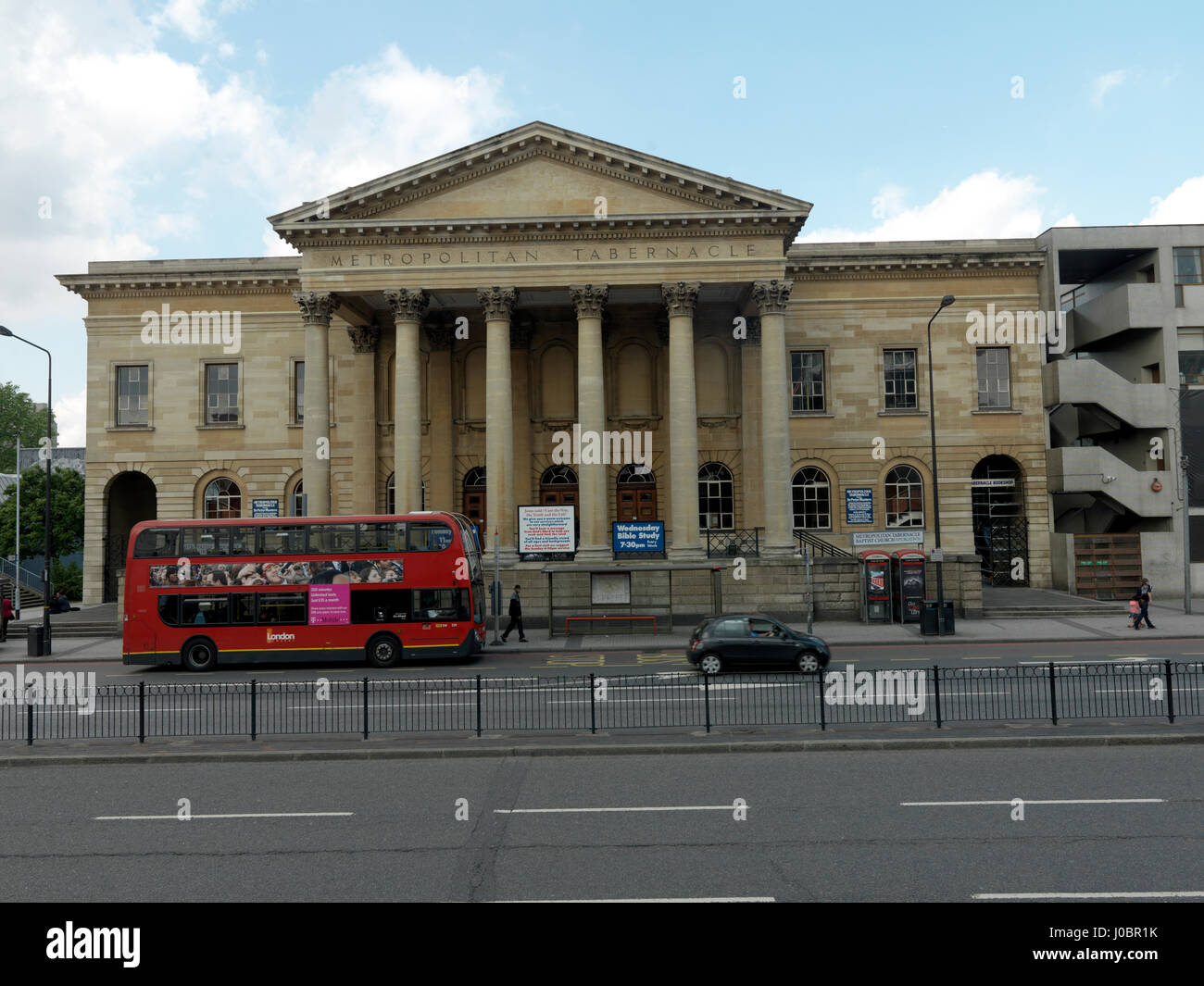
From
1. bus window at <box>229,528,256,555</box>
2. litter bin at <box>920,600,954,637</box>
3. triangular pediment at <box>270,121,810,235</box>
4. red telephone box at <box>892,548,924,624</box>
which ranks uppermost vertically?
triangular pediment at <box>270,121,810,235</box>

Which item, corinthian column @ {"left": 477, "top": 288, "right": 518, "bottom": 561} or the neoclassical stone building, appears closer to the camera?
corinthian column @ {"left": 477, "top": 288, "right": 518, "bottom": 561}

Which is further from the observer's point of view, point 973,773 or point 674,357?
point 674,357

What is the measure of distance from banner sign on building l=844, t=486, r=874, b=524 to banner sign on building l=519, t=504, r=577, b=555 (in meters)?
15.7

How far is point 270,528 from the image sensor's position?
25984 millimetres

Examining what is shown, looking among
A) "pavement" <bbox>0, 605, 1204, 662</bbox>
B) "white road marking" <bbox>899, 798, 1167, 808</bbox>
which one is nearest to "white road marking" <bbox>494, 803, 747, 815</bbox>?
"white road marking" <bbox>899, 798, 1167, 808</bbox>

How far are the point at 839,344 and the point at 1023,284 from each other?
378 inches

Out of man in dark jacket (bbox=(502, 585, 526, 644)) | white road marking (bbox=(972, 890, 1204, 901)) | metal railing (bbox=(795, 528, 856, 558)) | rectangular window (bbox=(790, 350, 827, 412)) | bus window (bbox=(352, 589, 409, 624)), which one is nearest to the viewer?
white road marking (bbox=(972, 890, 1204, 901))

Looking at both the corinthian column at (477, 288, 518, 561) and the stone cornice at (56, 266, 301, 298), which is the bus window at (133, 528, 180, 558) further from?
the stone cornice at (56, 266, 301, 298)

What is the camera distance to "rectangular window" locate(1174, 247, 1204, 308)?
41906 millimetres

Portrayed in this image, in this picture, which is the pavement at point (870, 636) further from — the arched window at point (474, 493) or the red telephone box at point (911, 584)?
the arched window at point (474, 493)

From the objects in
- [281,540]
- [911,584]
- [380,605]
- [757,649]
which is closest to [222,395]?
[281,540]

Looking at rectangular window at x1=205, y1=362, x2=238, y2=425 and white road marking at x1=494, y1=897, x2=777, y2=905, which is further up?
rectangular window at x1=205, y1=362, x2=238, y2=425
